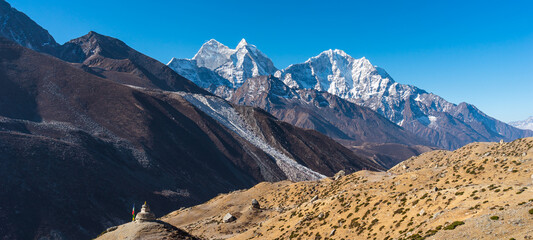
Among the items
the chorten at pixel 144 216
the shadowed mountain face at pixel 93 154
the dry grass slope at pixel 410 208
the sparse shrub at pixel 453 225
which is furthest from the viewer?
the shadowed mountain face at pixel 93 154

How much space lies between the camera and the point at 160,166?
140 meters

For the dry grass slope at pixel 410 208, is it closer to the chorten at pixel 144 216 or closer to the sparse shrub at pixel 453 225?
the sparse shrub at pixel 453 225

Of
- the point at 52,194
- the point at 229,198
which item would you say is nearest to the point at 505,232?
the point at 229,198

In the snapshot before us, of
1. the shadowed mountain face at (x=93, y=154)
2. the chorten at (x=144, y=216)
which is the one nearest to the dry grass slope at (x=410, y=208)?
the chorten at (x=144, y=216)

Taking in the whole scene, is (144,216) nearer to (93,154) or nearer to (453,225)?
(453,225)

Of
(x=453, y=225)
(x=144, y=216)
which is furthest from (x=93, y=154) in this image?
(x=453, y=225)

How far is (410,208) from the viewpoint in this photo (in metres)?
35.6

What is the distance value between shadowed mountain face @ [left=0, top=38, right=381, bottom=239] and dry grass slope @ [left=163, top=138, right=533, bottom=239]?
126 feet

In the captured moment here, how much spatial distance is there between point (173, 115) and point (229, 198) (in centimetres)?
11002

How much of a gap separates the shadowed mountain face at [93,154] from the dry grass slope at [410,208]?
3849 centimetres

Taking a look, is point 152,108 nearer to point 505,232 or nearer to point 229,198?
point 229,198

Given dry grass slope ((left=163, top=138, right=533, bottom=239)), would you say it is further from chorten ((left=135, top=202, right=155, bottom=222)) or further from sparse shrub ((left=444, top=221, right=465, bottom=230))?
chorten ((left=135, top=202, right=155, bottom=222))

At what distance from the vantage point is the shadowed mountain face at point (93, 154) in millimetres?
94062

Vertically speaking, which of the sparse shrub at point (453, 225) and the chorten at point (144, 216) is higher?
the sparse shrub at point (453, 225)
